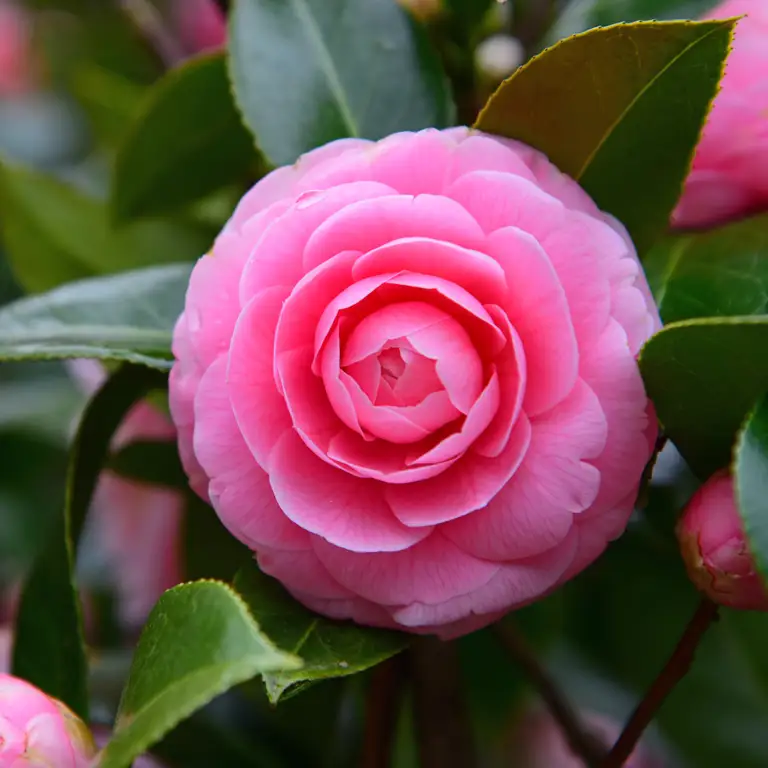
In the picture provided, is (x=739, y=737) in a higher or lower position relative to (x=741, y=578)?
lower

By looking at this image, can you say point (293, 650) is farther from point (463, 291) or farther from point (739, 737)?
point (739, 737)

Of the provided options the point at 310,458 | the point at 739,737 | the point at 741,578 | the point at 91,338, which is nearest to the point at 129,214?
the point at 91,338

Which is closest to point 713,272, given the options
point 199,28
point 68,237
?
point 68,237

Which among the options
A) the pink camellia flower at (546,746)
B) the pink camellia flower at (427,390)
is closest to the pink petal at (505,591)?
the pink camellia flower at (427,390)

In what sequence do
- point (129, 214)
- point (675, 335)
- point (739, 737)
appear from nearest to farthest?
point (675, 335)
point (129, 214)
point (739, 737)

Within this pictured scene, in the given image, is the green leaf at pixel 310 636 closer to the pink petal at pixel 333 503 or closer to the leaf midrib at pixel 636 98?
the pink petal at pixel 333 503

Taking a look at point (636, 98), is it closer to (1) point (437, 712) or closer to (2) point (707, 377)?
(2) point (707, 377)

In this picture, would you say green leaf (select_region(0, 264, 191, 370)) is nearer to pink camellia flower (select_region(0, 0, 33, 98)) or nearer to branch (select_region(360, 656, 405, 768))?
branch (select_region(360, 656, 405, 768))
